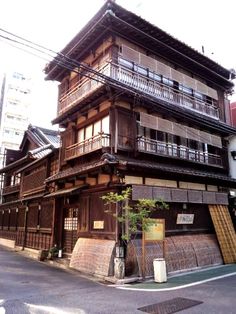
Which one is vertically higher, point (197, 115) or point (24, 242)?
point (197, 115)

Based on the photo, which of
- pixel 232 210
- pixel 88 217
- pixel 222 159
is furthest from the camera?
pixel 222 159

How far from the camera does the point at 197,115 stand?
667 inches

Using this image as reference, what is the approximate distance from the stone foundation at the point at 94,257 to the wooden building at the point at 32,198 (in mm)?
3864

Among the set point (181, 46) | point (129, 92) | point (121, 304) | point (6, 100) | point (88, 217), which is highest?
point (6, 100)

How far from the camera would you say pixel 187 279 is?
11.4 meters

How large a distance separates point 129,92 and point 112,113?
1.28 m

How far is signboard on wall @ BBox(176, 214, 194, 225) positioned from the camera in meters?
14.7

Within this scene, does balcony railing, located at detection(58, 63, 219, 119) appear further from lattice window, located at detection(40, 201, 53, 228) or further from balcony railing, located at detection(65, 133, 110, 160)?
lattice window, located at detection(40, 201, 53, 228)

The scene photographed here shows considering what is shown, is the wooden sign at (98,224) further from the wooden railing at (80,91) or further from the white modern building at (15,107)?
the white modern building at (15,107)

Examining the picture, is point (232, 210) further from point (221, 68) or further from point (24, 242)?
point (24, 242)

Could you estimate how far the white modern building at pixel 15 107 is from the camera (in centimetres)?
5388

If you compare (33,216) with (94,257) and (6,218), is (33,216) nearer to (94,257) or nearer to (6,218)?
(6,218)

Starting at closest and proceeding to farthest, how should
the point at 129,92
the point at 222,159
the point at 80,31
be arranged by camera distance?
the point at 129,92, the point at 80,31, the point at 222,159

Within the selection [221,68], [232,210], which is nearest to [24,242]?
[232,210]
